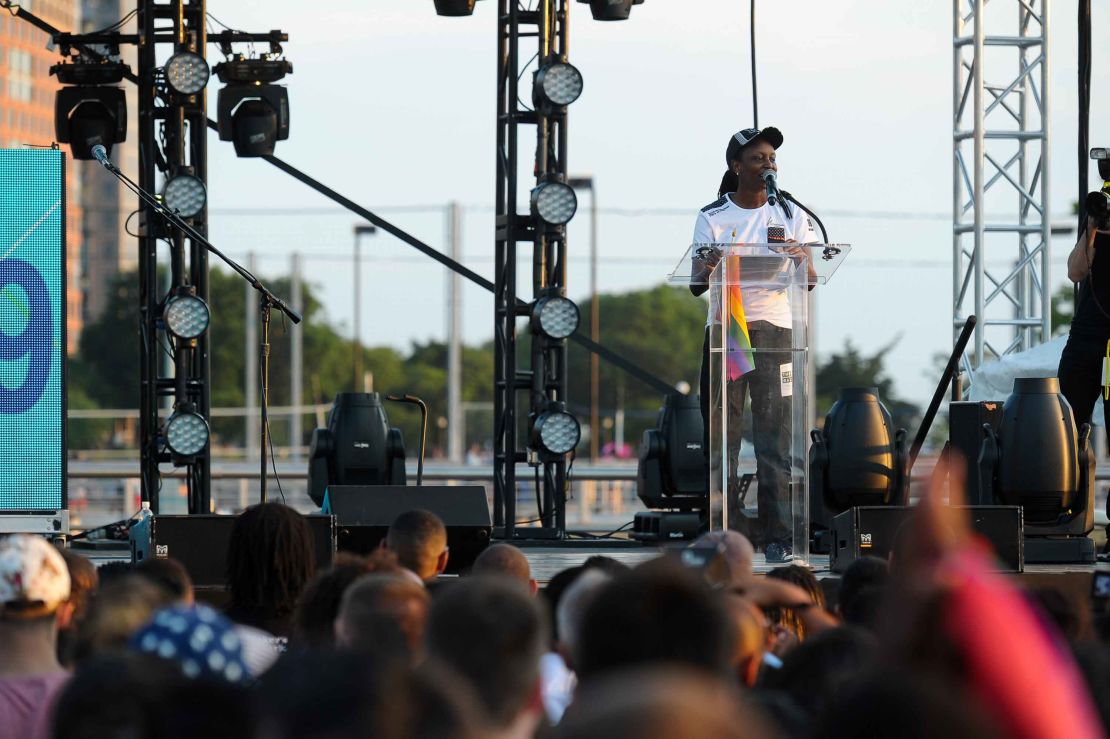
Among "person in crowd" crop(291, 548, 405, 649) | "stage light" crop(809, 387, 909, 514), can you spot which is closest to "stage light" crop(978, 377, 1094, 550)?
"stage light" crop(809, 387, 909, 514)

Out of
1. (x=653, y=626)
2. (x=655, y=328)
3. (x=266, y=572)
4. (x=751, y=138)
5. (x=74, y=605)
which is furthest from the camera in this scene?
(x=655, y=328)

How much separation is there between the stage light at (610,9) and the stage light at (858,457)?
3.08 m

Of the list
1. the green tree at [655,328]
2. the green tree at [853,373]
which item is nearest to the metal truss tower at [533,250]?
the green tree at [853,373]

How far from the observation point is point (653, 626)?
221cm

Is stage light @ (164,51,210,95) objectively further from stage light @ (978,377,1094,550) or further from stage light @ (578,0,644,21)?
stage light @ (978,377,1094,550)

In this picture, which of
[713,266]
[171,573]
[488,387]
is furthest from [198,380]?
[488,387]

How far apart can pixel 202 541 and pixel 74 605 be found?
2.46m

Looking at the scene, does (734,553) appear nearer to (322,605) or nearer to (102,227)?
(322,605)

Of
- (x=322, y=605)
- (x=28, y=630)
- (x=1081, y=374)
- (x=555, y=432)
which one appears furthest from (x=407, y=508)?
(x=28, y=630)

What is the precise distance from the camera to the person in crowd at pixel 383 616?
3082 mm

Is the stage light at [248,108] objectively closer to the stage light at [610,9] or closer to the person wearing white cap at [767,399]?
the stage light at [610,9]

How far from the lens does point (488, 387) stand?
69812mm

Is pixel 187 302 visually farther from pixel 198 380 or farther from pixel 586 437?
pixel 586 437

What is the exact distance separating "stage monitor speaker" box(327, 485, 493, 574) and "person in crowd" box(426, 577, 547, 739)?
5.13 m
